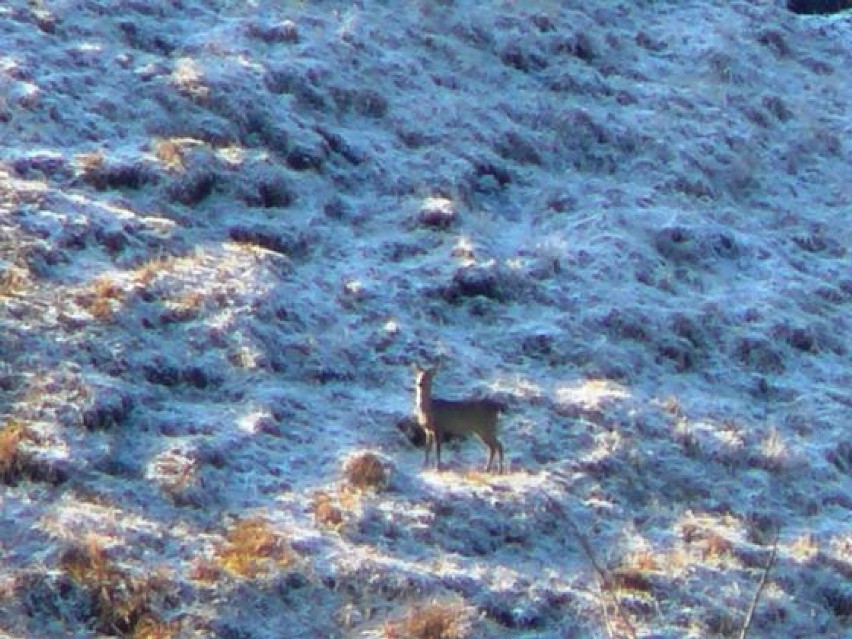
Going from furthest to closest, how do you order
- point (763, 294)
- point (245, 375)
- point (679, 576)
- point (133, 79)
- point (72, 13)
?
point (72, 13) → point (133, 79) → point (763, 294) → point (245, 375) → point (679, 576)

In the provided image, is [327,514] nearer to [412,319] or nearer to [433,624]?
[433,624]

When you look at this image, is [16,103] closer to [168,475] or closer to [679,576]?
[168,475]

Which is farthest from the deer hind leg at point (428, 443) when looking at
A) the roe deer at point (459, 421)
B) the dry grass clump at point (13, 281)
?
the dry grass clump at point (13, 281)

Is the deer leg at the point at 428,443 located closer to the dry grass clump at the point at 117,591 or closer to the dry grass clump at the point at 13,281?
the dry grass clump at the point at 117,591

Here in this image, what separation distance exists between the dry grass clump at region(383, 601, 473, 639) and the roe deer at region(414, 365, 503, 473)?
2.17 meters

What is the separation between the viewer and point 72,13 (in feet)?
64.3

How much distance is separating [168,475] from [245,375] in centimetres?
193

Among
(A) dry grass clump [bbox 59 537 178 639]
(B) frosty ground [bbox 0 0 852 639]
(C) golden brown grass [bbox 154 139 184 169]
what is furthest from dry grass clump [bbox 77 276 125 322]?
(A) dry grass clump [bbox 59 537 178 639]

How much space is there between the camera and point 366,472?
40.3ft

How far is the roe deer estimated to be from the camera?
12.8 m

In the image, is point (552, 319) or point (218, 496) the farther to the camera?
point (552, 319)

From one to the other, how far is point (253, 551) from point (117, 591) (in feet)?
3.55

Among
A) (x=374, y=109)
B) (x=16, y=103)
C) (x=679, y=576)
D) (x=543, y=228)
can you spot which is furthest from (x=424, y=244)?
(x=679, y=576)

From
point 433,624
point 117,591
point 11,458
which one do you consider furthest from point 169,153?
point 433,624
